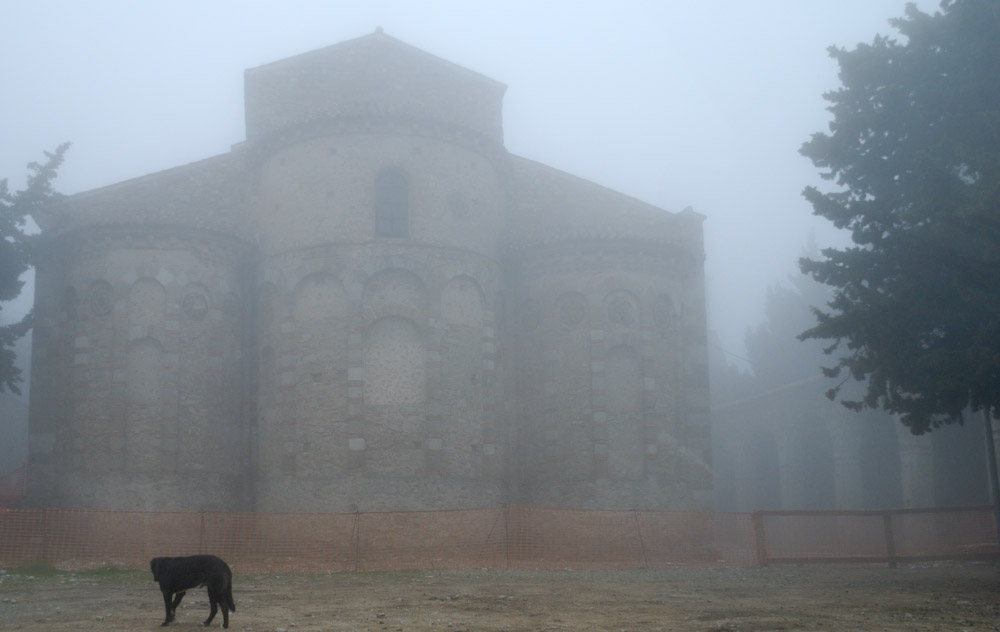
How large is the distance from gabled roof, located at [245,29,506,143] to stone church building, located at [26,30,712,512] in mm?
87

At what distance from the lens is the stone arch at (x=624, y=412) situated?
1094 inches

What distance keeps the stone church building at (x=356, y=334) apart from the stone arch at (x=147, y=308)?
0.06m

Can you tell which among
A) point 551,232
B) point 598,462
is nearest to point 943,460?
point 598,462

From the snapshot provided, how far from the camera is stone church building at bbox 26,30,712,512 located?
25.8m

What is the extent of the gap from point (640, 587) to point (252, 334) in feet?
46.1

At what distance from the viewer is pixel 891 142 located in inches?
715

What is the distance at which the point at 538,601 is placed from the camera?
15672 millimetres

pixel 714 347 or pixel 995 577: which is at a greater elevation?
pixel 714 347

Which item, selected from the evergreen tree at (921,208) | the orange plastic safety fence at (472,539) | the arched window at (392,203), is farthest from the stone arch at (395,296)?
the evergreen tree at (921,208)

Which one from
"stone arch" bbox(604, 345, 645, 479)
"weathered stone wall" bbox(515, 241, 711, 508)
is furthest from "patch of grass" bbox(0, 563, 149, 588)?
"stone arch" bbox(604, 345, 645, 479)

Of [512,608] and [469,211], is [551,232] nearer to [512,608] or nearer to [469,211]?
[469,211]

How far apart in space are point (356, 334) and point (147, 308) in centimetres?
557

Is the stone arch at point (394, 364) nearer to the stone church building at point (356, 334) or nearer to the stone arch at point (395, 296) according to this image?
the stone church building at point (356, 334)

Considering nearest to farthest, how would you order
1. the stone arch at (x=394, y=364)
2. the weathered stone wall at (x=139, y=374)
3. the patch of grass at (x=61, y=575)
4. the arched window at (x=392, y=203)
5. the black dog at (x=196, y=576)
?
Result: the black dog at (x=196, y=576)
the patch of grass at (x=61, y=575)
the stone arch at (x=394, y=364)
the weathered stone wall at (x=139, y=374)
the arched window at (x=392, y=203)
